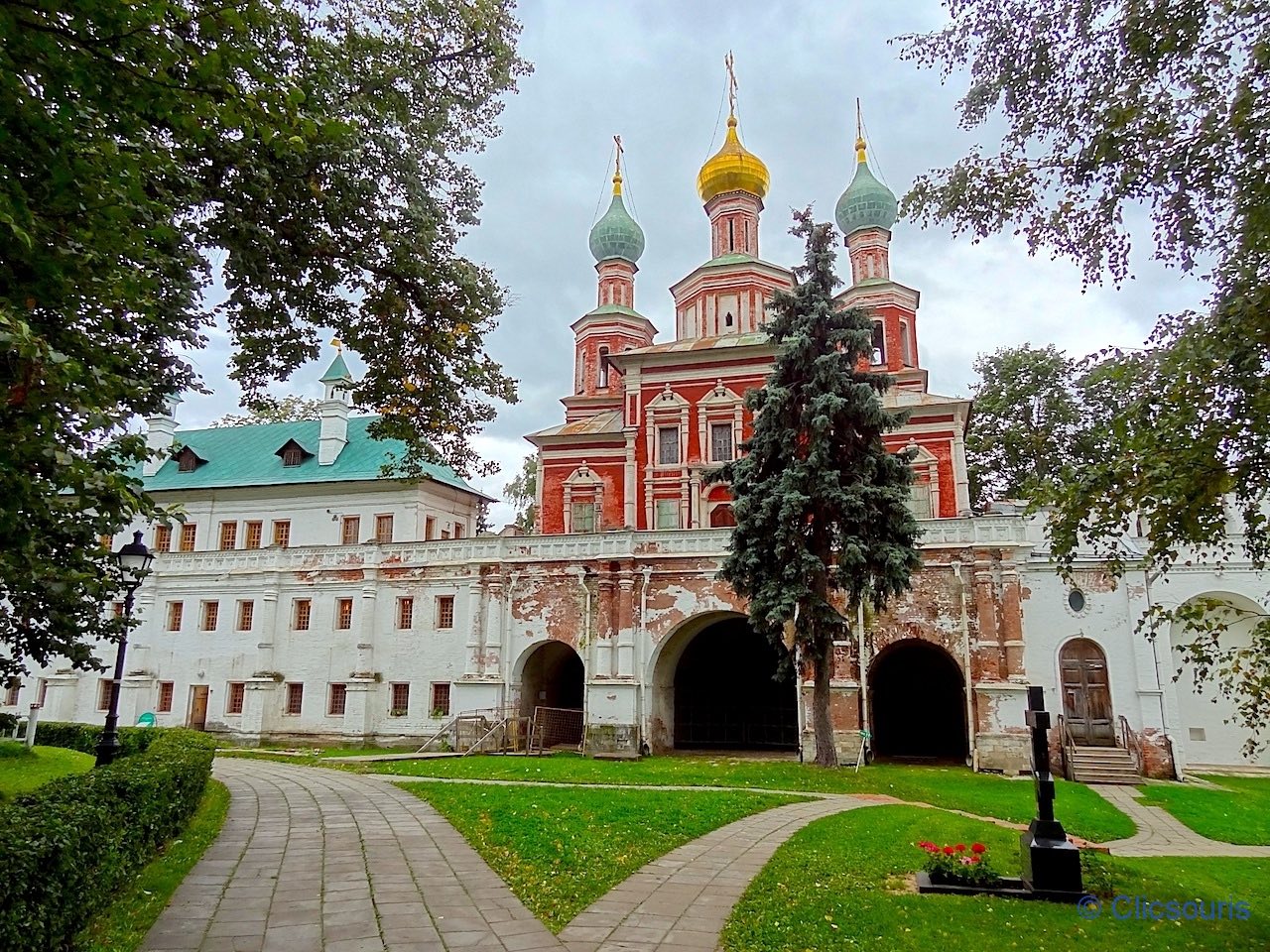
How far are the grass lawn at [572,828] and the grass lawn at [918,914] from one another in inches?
54.2

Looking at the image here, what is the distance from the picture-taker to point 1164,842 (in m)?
13.5

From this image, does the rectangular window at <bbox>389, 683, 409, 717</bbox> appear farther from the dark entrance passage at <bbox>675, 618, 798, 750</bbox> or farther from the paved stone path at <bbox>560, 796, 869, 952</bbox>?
the paved stone path at <bbox>560, 796, 869, 952</bbox>

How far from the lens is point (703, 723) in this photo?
27172 millimetres

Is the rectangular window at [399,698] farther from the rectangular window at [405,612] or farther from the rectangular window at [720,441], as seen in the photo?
the rectangular window at [720,441]

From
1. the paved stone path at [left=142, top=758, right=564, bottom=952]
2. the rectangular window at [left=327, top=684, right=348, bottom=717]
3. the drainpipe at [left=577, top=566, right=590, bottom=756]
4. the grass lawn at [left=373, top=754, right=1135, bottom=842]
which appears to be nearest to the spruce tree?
the grass lawn at [left=373, top=754, right=1135, bottom=842]

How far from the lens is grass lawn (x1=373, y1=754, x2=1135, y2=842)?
15.1 meters

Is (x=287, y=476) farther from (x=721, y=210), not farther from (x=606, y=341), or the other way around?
(x=721, y=210)

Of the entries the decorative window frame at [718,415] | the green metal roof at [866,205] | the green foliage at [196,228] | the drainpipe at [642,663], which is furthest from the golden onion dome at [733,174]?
the green foliage at [196,228]

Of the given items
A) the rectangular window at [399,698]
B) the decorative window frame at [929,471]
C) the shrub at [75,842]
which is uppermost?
the decorative window frame at [929,471]

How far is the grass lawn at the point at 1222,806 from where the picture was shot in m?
14.5

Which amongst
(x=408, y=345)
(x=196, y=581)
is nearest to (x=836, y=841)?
(x=408, y=345)

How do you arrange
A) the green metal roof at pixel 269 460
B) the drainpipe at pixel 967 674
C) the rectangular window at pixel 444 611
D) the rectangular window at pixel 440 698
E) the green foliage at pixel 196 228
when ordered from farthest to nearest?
the green metal roof at pixel 269 460
the rectangular window at pixel 444 611
the rectangular window at pixel 440 698
the drainpipe at pixel 967 674
the green foliage at pixel 196 228

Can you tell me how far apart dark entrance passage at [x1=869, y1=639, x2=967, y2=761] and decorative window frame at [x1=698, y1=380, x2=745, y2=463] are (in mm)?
8797

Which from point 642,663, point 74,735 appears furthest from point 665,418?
point 74,735
